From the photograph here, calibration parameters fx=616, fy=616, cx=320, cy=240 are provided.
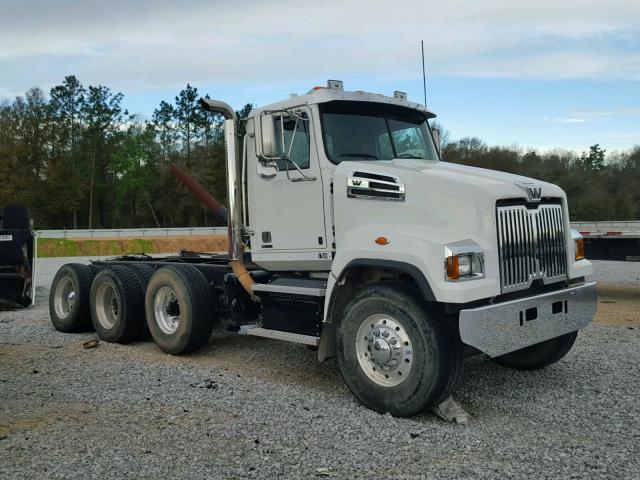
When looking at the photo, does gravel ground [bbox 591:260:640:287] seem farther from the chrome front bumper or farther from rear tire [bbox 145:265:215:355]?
rear tire [bbox 145:265:215:355]

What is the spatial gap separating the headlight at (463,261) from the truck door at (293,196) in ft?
5.08

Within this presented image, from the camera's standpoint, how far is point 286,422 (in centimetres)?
508

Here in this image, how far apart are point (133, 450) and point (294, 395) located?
1.79 metres

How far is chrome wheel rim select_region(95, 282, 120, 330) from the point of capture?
8.68m

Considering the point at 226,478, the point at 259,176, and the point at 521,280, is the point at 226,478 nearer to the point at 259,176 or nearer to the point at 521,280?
the point at 521,280

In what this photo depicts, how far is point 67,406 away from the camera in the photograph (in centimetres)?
559

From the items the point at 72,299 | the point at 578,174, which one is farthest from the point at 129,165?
the point at 72,299

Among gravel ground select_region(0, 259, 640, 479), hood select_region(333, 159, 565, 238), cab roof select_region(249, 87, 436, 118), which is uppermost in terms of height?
cab roof select_region(249, 87, 436, 118)

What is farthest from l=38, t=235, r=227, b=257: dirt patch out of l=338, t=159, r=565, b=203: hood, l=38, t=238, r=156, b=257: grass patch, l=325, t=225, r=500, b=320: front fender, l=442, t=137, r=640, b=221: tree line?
l=325, t=225, r=500, b=320: front fender

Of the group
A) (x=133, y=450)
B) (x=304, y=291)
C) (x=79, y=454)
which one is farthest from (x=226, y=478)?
(x=304, y=291)

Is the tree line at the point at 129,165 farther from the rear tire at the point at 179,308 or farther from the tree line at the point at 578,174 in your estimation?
the rear tire at the point at 179,308

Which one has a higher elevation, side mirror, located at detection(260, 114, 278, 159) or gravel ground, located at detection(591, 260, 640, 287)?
side mirror, located at detection(260, 114, 278, 159)

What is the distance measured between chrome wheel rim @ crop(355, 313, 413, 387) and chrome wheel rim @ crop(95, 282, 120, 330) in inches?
179

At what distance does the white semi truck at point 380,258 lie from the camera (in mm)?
5004
